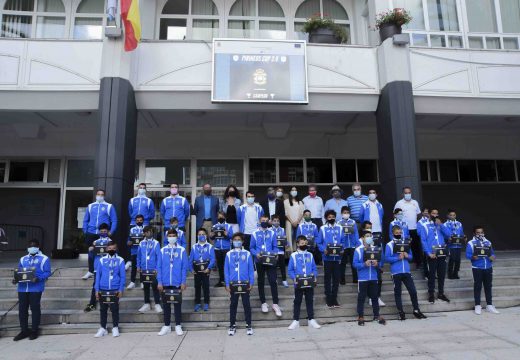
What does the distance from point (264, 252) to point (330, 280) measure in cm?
144

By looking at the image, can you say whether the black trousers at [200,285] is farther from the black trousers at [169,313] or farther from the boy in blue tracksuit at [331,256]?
the boy in blue tracksuit at [331,256]

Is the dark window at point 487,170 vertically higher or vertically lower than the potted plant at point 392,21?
lower

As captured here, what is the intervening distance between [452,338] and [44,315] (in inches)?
282

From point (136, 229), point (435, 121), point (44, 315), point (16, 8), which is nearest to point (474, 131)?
point (435, 121)

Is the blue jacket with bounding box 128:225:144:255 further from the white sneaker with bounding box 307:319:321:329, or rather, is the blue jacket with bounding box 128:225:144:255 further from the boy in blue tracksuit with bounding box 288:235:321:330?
the white sneaker with bounding box 307:319:321:329

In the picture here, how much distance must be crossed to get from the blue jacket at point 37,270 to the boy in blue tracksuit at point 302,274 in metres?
4.51

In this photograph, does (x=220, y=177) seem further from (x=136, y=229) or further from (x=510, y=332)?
(x=510, y=332)

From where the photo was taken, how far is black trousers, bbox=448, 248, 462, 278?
8.62m

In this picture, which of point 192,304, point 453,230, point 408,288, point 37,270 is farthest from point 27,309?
point 453,230

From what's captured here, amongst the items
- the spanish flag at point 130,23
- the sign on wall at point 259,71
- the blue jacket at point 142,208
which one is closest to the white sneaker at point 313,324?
the blue jacket at point 142,208

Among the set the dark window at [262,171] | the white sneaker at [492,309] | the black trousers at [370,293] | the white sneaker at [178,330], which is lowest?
the white sneaker at [178,330]

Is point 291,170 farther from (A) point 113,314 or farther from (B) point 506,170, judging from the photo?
(A) point 113,314

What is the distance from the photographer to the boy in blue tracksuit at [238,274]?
6.64 m

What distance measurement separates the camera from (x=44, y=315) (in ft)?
23.4
